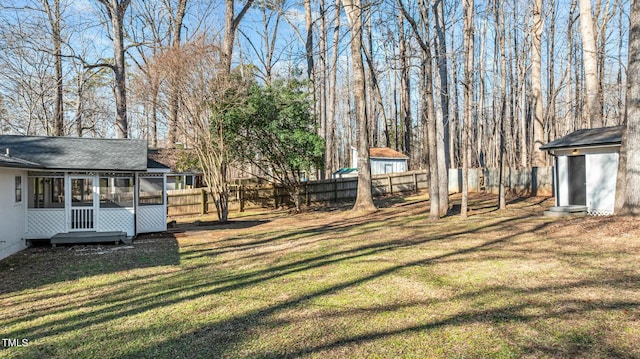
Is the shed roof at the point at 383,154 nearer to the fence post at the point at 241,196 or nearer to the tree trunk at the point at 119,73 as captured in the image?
the fence post at the point at 241,196

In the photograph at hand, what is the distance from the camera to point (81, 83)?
68.0ft

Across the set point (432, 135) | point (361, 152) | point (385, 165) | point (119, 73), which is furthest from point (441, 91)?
point (385, 165)

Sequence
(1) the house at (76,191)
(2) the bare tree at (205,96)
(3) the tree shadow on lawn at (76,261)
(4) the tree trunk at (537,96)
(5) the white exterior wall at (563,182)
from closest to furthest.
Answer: (3) the tree shadow on lawn at (76,261) → (1) the house at (76,191) → (5) the white exterior wall at (563,182) → (2) the bare tree at (205,96) → (4) the tree trunk at (537,96)

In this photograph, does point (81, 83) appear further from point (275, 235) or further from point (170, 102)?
point (275, 235)

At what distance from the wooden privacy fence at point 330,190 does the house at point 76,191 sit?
4.65 metres

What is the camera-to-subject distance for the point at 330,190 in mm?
20109

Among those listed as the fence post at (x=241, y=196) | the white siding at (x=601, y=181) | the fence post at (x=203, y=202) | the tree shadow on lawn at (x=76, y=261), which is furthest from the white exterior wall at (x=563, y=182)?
the fence post at (x=203, y=202)

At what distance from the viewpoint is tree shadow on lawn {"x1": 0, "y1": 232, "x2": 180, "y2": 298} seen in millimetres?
6574

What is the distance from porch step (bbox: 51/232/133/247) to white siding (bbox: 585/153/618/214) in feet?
45.0

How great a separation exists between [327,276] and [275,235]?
4.97m

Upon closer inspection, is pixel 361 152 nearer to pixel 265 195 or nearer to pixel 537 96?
pixel 265 195

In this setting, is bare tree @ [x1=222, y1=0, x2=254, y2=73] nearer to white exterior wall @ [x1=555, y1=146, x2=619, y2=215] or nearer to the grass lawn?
the grass lawn

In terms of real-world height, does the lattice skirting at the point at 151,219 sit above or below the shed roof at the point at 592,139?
below

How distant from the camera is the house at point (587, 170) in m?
11.2
